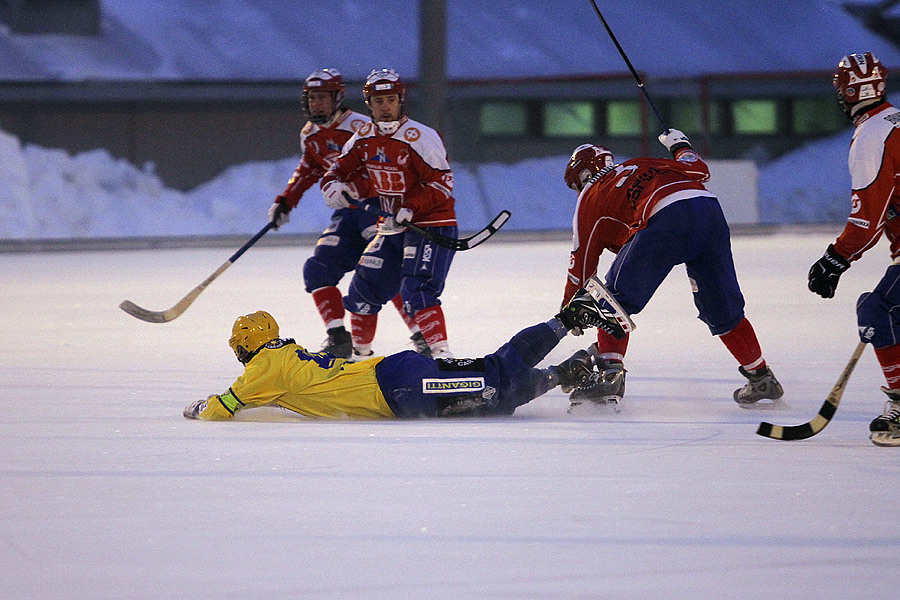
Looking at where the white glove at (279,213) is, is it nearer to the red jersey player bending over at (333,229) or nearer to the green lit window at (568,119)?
the red jersey player bending over at (333,229)

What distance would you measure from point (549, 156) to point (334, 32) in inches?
231

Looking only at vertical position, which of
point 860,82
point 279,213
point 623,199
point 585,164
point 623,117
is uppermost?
point 860,82

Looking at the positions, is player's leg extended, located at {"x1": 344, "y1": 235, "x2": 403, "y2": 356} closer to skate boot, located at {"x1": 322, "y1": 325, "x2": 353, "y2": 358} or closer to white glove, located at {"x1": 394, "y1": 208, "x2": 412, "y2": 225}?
skate boot, located at {"x1": 322, "y1": 325, "x2": 353, "y2": 358}

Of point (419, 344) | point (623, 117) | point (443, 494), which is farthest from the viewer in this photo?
point (623, 117)

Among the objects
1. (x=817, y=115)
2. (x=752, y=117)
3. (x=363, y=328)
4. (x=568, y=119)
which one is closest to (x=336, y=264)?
(x=363, y=328)

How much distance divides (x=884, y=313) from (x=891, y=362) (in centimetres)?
16

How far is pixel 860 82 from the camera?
11.0 ft

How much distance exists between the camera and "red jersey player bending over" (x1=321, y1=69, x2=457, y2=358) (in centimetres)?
499

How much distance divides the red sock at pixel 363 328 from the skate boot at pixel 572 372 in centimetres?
160

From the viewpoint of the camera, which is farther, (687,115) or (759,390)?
(687,115)

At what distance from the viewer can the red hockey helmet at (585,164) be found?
4262 millimetres

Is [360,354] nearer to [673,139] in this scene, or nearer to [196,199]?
[673,139]

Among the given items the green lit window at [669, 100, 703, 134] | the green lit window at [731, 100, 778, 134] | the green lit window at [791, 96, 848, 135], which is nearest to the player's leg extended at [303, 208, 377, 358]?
the green lit window at [669, 100, 703, 134]

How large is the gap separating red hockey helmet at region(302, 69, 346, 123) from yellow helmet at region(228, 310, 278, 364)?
2.01 m
